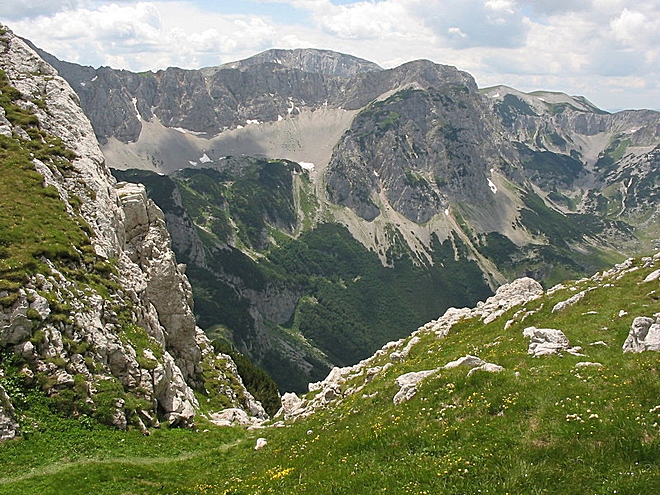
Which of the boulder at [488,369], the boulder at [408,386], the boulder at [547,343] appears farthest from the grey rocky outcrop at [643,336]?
the boulder at [408,386]

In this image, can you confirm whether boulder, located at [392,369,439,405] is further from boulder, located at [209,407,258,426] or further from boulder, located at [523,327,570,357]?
boulder, located at [209,407,258,426]

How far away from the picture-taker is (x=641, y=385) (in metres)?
16.8

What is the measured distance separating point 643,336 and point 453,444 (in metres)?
13.3

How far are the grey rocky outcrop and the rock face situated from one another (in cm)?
2906

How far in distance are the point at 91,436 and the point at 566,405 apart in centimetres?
2493

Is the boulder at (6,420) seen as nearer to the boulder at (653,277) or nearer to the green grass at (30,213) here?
the green grass at (30,213)

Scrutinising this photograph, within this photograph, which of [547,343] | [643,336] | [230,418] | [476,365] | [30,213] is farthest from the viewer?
[230,418]

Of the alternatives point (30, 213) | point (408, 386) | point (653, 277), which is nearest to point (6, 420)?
point (30, 213)

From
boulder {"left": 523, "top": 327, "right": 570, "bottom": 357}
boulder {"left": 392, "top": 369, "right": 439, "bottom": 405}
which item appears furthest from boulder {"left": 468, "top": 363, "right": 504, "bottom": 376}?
boulder {"left": 523, "top": 327, "right": 570, "bottom": 357}

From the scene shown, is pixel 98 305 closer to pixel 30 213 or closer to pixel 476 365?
pixel 30 213

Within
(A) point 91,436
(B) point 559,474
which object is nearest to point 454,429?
(B) point 559,474

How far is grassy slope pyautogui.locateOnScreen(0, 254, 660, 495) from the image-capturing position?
45.3 feet

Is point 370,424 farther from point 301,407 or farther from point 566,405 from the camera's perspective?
point 301,407

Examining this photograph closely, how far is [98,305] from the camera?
35.4 m
